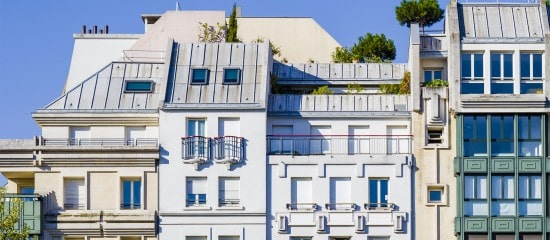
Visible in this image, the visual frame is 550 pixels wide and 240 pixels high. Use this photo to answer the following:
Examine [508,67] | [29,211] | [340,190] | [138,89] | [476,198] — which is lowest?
[29,211]

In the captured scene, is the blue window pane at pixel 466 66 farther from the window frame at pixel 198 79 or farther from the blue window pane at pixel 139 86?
the blue window pane at pixel 139 86

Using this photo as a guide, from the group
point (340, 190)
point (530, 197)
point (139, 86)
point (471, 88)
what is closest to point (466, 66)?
point (471, 88)

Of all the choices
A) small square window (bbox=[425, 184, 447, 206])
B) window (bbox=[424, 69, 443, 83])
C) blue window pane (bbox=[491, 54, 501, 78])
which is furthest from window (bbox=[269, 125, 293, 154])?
blue window pane (bbox=[491, 54, 501, 78])

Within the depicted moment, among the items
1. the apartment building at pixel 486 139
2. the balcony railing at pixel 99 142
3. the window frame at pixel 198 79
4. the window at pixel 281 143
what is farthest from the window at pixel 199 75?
the apartment building at pixel 486 139

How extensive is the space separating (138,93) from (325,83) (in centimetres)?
1054

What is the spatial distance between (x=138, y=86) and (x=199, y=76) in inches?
131

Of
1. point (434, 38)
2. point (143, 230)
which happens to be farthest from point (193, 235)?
point (434, 38)

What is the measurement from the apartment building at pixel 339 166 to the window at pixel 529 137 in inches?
222

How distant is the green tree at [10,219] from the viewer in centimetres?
9725

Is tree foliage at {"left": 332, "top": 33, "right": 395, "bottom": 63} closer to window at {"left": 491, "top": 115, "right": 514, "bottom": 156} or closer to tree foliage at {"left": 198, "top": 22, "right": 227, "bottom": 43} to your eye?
tree foliage at {"left": 198, "top": 22, "right": 227, "bottom": 43}

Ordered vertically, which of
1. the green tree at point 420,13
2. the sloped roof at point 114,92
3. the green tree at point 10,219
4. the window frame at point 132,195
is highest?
the green tree at point 420,13

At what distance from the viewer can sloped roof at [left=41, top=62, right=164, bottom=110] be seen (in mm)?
102812

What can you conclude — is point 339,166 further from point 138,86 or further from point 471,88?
point 138,86

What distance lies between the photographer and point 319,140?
337ft
